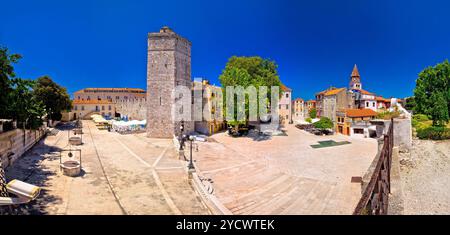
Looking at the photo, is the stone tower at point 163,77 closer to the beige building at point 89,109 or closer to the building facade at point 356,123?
the building facade at point 356,123

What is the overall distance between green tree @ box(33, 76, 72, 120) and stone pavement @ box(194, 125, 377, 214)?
28.0 m

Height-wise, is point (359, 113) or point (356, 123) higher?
point (359, 113)

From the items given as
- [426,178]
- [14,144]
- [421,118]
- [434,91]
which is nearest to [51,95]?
[14,144]

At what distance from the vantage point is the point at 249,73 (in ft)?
126

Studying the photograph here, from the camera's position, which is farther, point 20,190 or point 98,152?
point 98,152

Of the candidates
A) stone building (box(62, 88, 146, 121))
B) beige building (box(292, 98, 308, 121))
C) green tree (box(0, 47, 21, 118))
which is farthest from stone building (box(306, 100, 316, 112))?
green tree (box(0, 47, 21, 118))

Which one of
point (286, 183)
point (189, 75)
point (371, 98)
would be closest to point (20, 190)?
point (286, 183)

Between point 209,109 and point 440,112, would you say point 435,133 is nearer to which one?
point 440,112

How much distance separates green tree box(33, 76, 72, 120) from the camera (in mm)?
35750

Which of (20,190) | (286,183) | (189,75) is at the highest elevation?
(189,75)

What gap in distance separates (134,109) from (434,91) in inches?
2052
